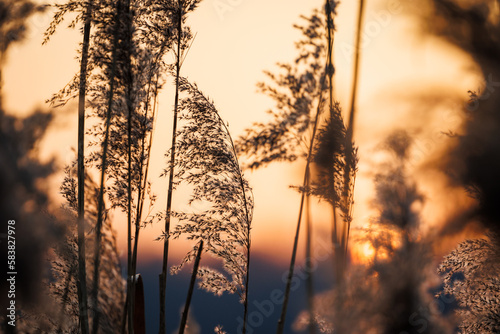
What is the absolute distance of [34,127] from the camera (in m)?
4.02

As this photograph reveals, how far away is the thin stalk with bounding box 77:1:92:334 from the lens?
1688 millimetres

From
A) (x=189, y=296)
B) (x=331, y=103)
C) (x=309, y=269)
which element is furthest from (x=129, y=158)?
(x=309, y=269)

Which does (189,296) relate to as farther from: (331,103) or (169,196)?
(331,103)

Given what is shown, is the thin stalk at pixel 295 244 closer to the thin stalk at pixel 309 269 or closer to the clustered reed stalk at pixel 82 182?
the thin stalk at pixel 309 269

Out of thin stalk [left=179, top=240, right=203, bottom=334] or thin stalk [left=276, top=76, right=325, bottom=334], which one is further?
thin stalk [left=276, top=76, right=325, bottom=334]

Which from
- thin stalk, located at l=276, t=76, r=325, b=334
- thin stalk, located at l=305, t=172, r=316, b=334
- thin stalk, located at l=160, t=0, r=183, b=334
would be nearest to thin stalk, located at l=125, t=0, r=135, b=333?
thin stalk, located at l=160, t=0, r=183, b=334

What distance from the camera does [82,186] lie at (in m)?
1.75

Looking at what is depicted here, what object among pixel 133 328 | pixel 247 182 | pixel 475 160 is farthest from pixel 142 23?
pixel 475 160

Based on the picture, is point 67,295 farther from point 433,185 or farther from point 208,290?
point 433,185

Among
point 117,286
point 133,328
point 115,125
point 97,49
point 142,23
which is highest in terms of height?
point 142,23

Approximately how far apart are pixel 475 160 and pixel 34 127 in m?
3.62

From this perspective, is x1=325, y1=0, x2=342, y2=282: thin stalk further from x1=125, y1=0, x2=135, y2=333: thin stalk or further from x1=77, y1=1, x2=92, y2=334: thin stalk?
x1=77, y1=1, x2=92, y2=334: thin stalk

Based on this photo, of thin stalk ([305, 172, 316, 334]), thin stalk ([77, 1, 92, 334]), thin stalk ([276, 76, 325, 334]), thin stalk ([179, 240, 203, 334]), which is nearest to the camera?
thin stalk ([77, 1, 92, 334])

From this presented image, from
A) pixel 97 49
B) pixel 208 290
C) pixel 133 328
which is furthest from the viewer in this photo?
pixel 208 290
